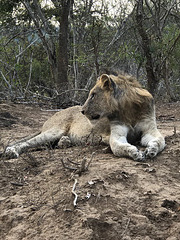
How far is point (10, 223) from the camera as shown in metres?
2.32

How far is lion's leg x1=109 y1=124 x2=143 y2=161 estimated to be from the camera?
10.8 ft

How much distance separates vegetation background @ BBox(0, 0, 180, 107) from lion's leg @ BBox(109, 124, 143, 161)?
16.3ft

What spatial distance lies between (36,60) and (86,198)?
45.8 ft

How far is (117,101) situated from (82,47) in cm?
960

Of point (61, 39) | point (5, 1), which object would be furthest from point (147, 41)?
point (5, 1)

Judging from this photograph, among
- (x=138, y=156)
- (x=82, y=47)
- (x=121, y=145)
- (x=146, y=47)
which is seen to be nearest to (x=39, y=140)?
(x=121, y=145)

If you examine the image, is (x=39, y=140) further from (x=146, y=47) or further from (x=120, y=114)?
(x=146, y=47)

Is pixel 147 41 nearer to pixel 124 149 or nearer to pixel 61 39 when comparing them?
pixel 61 39

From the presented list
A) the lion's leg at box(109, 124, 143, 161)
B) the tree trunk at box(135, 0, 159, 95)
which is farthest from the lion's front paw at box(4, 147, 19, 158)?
the tree trunk at box(135, 0, 159, 95)

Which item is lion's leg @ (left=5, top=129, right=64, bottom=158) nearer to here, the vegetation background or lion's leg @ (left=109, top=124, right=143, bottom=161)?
lion's leg @ (left=109, top=124, right=143, bottom=161)

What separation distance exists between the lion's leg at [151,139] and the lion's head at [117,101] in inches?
6.1

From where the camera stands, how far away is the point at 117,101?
156 inches

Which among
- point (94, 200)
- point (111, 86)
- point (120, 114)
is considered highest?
point (111, 86)

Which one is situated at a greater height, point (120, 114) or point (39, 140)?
point (120, 114)
